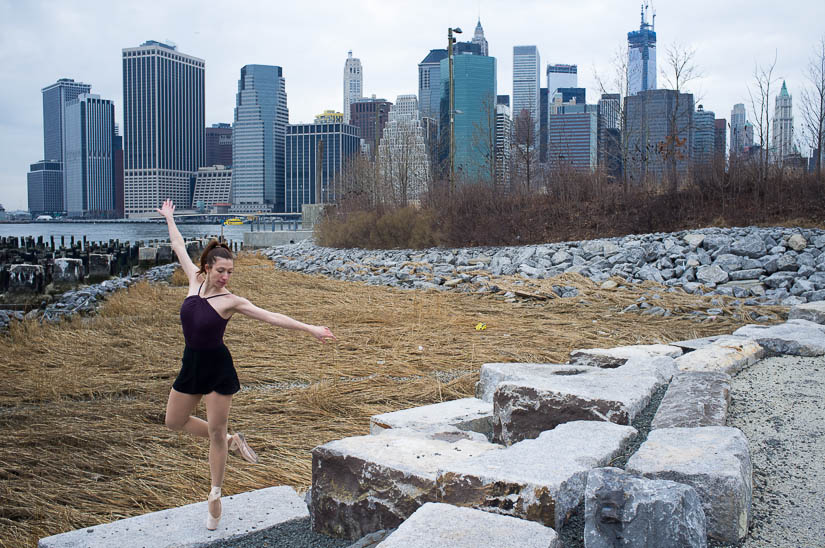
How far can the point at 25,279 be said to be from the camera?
50.6 feet

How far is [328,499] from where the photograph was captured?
A: 2787 millimetres

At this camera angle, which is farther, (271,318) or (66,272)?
(66,272)

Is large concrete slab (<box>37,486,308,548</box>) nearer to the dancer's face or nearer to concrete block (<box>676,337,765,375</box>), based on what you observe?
the dancer's face

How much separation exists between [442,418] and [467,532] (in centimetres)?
155

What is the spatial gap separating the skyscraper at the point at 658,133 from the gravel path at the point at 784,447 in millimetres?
12876

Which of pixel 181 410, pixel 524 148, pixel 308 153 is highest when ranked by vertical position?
pixel 308 153

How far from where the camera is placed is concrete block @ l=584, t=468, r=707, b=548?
2140 millimetres

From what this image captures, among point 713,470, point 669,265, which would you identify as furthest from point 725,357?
point 669,265

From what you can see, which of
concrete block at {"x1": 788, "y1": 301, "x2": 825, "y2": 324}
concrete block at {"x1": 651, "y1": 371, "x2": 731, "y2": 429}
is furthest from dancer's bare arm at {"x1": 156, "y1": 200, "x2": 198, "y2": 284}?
concrete block at {"x1": 788, "y1": 301, "x2": 825, "y2": 324}

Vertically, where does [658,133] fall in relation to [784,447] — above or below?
above

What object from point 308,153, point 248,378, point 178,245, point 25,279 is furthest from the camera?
point 308,153

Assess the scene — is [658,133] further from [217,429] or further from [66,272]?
[217,429]

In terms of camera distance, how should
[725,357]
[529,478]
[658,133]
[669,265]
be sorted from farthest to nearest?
[658,133] < [669,265] < [725,357] < [529,478]

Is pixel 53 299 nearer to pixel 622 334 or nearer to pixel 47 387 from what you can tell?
pixel 47 387
